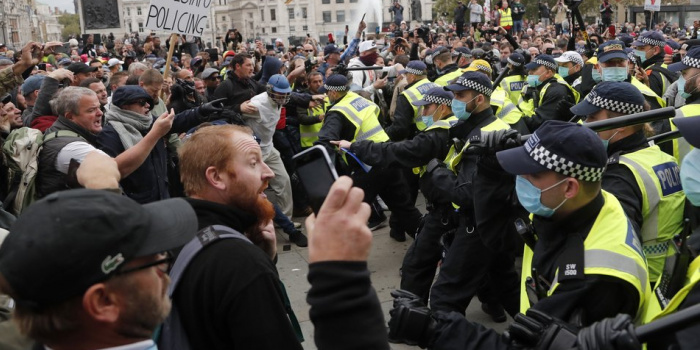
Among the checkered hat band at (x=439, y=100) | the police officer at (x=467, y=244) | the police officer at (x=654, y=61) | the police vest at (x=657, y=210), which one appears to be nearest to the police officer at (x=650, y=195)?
the police vest at (x=657, y=210)

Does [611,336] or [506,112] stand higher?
[611,336]

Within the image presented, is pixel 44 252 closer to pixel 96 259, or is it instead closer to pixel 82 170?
pixel 96 259

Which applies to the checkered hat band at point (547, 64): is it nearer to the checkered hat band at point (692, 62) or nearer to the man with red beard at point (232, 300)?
the checkered hat band at point (692, 62)

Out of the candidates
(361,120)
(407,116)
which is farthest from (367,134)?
(407,116)

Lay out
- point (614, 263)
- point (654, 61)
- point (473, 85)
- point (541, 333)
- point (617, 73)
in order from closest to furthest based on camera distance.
Answer: point (541, 333) < point (614, 263) < point (473, 85) < point (617, 73) < point (654, 61)

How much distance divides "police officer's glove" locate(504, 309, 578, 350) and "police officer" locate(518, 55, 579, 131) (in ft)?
20.2

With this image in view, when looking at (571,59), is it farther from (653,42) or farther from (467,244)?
(467,244)

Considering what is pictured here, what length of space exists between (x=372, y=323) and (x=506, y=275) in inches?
149

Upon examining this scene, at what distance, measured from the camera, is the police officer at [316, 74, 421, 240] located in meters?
6.91

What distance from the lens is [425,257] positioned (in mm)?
5156

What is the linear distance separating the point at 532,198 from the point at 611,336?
1301mm

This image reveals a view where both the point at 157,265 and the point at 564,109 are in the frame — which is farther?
the point at 564,109

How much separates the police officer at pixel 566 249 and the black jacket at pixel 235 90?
5.85m

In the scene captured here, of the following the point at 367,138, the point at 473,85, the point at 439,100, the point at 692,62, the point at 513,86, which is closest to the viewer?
the point at 473,85
